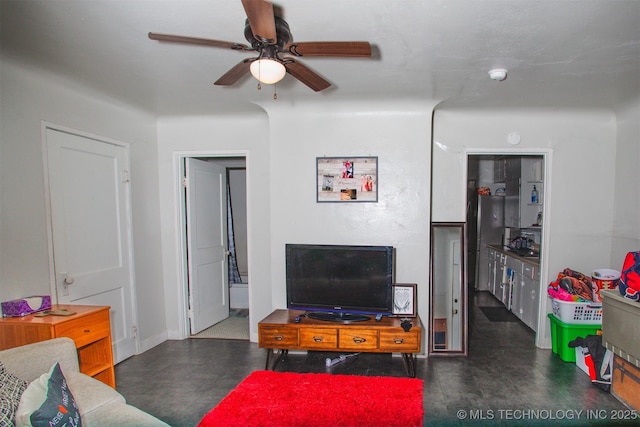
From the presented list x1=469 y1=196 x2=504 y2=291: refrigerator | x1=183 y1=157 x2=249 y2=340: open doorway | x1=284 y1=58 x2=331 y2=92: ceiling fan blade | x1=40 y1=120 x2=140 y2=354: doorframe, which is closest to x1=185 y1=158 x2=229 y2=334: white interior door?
x1=183 y1=157 x2=249 y2=340: open doorway

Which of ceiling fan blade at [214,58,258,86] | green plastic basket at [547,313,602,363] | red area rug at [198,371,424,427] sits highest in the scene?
ceiling fan blade at [214,58,258,86]

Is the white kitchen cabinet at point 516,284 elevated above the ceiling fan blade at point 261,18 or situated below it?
below

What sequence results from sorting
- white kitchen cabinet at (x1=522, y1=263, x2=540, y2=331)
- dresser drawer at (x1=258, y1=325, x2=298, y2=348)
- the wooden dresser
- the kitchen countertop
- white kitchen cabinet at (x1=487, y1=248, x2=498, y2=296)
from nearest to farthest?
the wooden dresser < dresser drawer at (x1=258, y1=325, x2=298, y2=348) < white kitchen cabinet at (x1=522, y1=263, x2=540, y2=331) < the kitchen countertop < white kitchen cabinet at (x1=487, y1=248, x2=498, y2=296)

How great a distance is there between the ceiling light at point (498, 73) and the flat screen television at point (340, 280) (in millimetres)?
1485

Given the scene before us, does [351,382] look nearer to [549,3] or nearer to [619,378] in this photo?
[619,378]

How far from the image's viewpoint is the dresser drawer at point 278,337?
2.72 meters

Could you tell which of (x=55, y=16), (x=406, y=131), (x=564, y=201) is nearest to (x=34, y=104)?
(x=55, y=16)

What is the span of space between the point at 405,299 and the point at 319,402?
44.4 inches

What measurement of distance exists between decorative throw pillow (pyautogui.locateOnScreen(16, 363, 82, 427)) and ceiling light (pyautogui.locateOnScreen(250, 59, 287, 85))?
1.69m

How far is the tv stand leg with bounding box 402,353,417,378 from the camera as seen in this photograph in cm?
274

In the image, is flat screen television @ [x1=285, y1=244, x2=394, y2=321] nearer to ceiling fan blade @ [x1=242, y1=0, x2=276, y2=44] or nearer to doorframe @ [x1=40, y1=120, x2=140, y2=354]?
doorframe @ [x1=40, y1=120, x2=140, y2=354]

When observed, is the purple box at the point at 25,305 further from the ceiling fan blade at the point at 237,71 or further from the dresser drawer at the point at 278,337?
the ceiling fan blade at the point at 237,71

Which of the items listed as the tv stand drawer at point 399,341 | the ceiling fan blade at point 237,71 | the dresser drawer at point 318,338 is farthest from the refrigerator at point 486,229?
the ceiling fan blade at point 237,71

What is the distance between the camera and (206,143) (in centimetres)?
352
